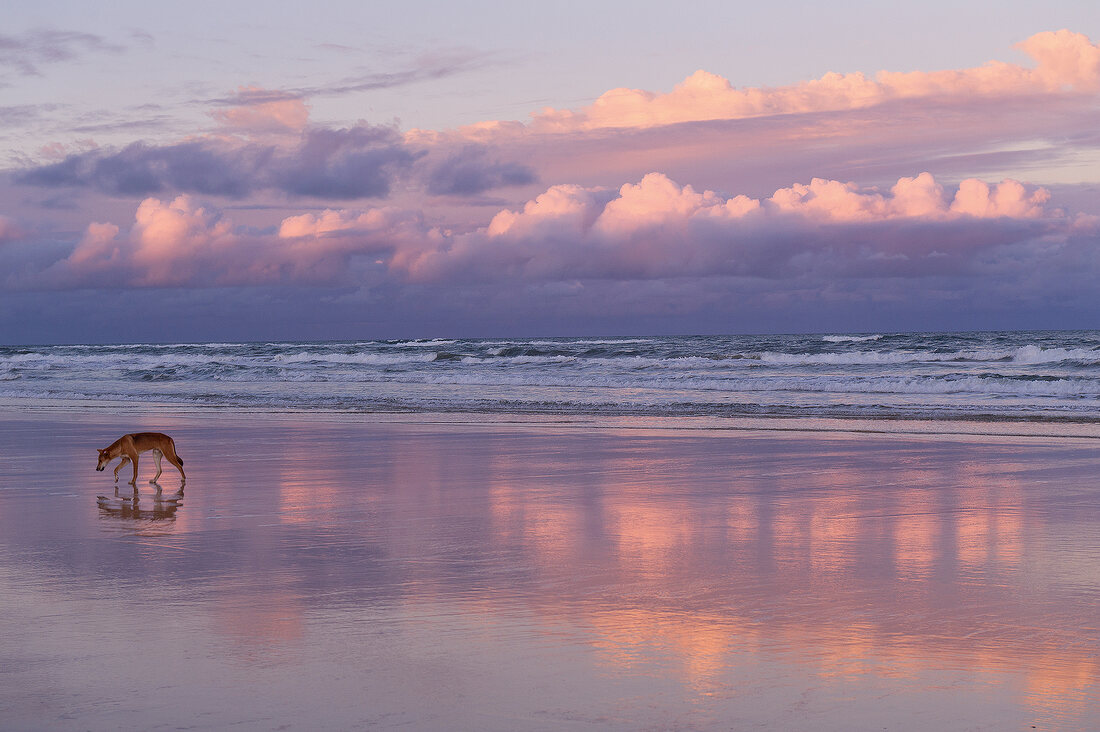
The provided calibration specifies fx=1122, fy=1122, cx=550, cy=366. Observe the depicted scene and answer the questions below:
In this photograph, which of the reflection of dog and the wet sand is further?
the reflection of dog

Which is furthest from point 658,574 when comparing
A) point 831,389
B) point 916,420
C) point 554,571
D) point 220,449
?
point 831,389

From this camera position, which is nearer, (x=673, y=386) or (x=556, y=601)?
(x=556, y=601)

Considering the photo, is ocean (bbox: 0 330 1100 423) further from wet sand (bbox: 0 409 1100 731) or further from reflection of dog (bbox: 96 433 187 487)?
reflection of dog (bbox: 96 433 187 487)

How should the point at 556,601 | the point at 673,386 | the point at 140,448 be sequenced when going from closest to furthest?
the point at 556,601 < the point at 140,448 < the point at 673,386

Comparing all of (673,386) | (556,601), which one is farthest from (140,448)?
(673,386)

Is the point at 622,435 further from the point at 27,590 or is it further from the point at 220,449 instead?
the point at 27,590

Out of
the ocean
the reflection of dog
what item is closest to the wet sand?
the reflection of dog

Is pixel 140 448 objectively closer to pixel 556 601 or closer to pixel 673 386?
pixel 556 601

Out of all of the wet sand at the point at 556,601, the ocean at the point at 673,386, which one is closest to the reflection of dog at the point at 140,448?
the wet sand at the point at 556,601

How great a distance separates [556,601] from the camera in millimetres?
5375

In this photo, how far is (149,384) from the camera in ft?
115

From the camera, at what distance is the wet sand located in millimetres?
3865

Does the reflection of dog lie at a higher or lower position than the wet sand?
higher

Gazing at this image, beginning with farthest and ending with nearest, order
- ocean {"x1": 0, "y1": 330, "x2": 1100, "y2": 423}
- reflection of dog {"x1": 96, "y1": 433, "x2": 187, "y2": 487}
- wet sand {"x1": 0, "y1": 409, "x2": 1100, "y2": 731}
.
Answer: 1. ocean {"x1": 0, "y1": 330, "x2": 1100, "y2": 423}
2. reflection of dog {"x1": 96, "y1": 433, "x2": 187, "y2": 487}
3. wet sand {"x1": 0, "y1": 409, "x2": 1100, "y2": 731}
